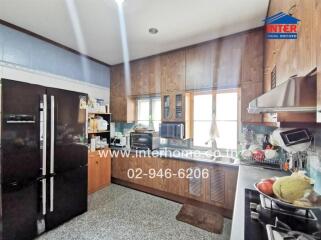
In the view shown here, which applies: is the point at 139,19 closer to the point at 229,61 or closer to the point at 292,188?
the point at 229,61

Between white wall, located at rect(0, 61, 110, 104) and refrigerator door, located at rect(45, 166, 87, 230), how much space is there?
152cm

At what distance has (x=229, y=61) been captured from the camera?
254 centimetres

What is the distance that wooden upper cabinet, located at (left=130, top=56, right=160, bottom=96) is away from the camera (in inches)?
128

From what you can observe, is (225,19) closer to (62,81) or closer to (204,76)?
(204,76)

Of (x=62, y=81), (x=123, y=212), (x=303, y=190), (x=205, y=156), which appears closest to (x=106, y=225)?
(x=123, y=212)

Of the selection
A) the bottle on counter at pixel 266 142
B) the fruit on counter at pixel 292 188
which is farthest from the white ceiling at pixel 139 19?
the fruit on counter at pixel 292 188

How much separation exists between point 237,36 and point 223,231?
2.65 metres

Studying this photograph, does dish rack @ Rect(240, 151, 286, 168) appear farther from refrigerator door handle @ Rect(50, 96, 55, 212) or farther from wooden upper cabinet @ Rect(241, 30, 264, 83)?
refrigerator door handle @ Rect(50, 96, 55, 212)

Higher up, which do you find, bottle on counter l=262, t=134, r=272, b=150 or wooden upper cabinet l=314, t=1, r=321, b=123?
wooden upper cabinet l=314, t=1, r=321, b=123

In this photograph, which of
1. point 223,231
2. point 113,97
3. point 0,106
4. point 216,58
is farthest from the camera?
point 113,97

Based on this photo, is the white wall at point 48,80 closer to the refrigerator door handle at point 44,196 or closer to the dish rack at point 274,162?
the refrigerator door handle at point 44,196

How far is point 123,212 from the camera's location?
2.47 metres

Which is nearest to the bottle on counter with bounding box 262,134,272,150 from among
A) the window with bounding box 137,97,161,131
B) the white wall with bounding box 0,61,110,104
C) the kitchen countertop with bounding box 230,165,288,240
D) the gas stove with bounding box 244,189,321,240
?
the kitchen countertop with bounding box 230,165,288,240

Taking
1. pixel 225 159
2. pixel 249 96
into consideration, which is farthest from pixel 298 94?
pixel 225 159
